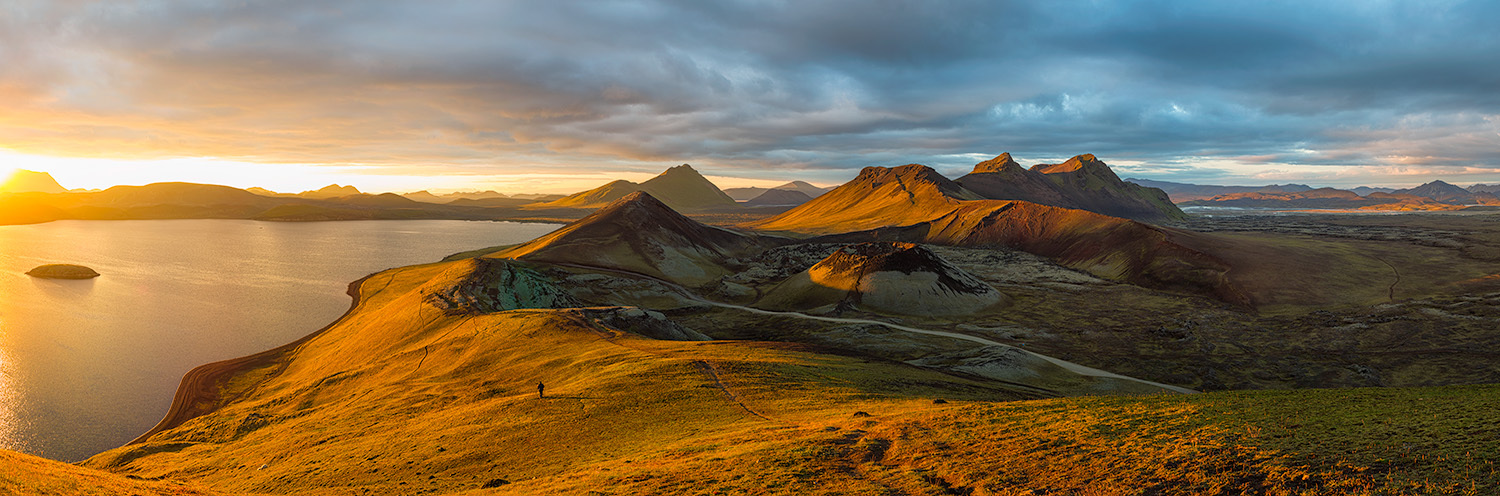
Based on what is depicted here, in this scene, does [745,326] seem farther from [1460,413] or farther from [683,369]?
[1460,413]

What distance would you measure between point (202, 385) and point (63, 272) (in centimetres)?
12352

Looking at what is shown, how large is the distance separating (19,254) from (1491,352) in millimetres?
329464

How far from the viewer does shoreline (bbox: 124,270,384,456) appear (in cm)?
5709

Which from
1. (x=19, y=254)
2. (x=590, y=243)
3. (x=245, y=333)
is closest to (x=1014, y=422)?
(x=245, y=333)

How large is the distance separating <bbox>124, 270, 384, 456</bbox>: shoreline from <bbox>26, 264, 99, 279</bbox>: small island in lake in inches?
4080

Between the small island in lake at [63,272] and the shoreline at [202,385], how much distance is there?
340 feet

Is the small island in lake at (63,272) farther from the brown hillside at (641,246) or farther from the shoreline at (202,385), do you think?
the shoreline at (202,385)

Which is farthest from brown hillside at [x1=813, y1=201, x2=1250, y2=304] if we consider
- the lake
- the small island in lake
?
the small island in lake

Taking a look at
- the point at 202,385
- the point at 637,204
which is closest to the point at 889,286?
the point at 637,204

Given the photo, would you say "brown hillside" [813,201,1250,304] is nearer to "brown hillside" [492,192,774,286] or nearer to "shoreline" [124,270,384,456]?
"brown hillside" [492,192,774,286]

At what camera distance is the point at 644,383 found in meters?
45.3

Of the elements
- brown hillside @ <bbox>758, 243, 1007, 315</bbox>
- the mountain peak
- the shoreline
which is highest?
the mountain peak

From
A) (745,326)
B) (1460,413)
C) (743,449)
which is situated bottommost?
(745,326)

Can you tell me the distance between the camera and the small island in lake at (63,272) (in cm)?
14125
